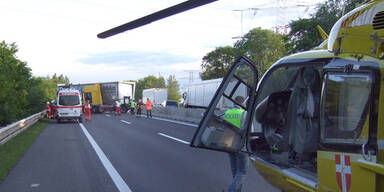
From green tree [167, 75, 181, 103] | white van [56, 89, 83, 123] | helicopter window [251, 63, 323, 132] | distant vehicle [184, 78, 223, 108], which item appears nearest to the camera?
helicopter window [251, 63, 323, 132]

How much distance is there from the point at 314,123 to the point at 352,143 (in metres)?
1.00

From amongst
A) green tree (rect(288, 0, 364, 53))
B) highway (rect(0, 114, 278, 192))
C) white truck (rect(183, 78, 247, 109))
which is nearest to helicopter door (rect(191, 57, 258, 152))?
highway (rect(0, 114, 278, 192))

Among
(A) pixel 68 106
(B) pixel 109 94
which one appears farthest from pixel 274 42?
(A) pixel 68 106

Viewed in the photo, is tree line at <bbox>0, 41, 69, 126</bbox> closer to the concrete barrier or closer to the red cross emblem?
the concrete barrier

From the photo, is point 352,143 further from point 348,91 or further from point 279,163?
point 279,163

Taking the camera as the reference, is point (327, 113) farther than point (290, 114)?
No

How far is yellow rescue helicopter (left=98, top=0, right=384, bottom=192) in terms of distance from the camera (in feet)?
10.2

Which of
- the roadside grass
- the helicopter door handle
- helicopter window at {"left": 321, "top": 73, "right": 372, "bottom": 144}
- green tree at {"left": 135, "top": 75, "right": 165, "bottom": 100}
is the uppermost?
green tree at {"left": 135, "top": 75, "right": 165, "bottom": 100}

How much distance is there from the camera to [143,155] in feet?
35.2

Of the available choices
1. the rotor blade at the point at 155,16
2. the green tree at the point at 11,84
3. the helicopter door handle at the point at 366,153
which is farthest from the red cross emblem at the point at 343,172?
the green tree at the point at 11,84

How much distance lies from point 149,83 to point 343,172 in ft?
501

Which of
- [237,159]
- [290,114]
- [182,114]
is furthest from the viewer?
[182,114]

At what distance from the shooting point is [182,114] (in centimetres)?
2742

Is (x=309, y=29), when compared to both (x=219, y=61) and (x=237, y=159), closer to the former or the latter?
(x=237, y=159)
